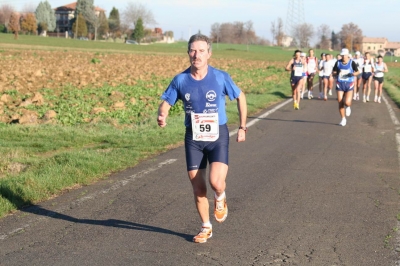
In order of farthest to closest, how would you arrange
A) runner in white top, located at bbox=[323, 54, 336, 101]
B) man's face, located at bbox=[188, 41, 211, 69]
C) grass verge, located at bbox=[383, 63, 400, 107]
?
grass verge, located at bbox=[383, 63, 400, 107]
runner in white top, located at bbox=[323, 54, 336, 101]
man's face, located at bbox=[188, 41, 211, 69]

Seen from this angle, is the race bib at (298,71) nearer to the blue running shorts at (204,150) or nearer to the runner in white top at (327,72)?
the runner in white top at (327,72)

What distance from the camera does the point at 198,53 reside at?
598cm

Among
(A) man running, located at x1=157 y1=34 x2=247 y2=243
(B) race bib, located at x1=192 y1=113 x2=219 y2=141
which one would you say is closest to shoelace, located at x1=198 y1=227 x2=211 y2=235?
(A) man running, located at x1=157 y1=34 x2=247 y2=243

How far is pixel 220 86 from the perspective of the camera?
6137 mm

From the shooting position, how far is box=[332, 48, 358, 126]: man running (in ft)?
56.1

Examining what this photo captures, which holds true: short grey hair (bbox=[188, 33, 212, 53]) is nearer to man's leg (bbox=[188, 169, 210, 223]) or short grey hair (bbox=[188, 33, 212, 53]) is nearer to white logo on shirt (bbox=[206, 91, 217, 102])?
white logo on shirt (bbox=[206, 91, 217, 102])

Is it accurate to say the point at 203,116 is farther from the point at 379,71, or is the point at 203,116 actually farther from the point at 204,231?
the point at 379,71

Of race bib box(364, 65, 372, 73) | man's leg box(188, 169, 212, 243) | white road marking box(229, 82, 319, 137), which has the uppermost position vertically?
race bib box(364, 65, 372, 73)

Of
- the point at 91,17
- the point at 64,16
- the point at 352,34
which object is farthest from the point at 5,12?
the point at 352,34

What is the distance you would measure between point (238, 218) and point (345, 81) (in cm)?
1087

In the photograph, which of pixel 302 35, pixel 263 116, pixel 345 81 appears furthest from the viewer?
pixel 302 35

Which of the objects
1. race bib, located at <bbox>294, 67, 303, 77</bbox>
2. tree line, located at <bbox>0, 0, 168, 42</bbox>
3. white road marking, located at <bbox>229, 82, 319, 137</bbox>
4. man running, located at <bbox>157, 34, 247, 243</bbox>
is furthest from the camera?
tree line, located at <bbox>0, 0, 168, 42</bbox>

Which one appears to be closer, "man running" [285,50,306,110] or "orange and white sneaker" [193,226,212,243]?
"orange and white sneaker" [193,226,212,243]

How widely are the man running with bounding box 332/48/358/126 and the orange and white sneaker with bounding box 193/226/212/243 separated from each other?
36.8ft
